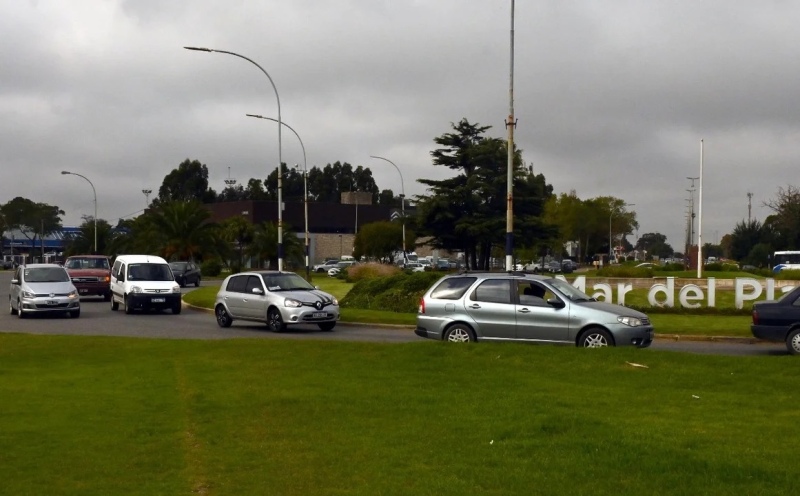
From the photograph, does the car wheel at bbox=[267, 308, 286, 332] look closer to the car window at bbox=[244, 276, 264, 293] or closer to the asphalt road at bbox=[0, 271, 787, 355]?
the asphalt road at bbox=[0, 271, 787, 355]

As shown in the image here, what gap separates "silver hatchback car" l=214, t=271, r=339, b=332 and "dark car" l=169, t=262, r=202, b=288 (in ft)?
97.5

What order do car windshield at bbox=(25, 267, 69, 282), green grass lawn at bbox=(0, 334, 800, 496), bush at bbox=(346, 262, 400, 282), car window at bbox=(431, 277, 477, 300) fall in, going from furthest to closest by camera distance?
bush at bbox=(346, 262, 400, 282) → car windshield at bbox=(25, 267, 69, 282) → car window at bbox=(431, 277, 477, 300) → green grass lawn at bbox=(0, 334, 800, 496)

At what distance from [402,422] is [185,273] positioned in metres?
47.5

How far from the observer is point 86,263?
135ft

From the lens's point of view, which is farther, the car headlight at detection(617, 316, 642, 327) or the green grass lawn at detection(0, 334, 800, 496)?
the car headlight at detection(617, 316, 642, 327)

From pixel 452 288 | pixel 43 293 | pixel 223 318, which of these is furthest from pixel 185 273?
pixel 452 288

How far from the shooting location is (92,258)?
136 ft

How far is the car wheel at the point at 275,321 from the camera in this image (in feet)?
81.0

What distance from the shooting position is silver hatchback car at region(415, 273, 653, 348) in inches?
675

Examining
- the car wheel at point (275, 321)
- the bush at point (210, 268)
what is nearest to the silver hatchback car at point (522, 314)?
the car wheel at point (275, 321)

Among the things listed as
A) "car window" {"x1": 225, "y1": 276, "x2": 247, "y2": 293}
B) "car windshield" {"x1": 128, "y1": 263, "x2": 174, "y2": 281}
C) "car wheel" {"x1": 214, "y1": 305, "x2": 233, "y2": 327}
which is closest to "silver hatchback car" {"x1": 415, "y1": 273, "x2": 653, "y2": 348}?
"car window" {"x1": 225, "y1": 276, "x2": 247, "y2": 293}

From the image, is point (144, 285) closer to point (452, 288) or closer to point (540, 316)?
point (452, 288)

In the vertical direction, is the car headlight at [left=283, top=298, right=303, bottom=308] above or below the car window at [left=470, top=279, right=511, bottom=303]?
below

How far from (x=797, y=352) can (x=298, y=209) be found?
279ft
